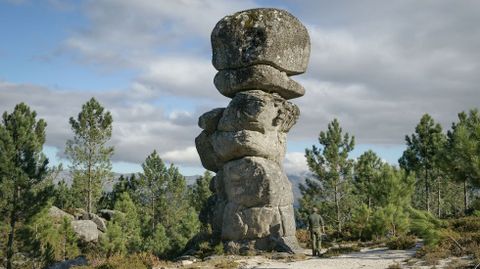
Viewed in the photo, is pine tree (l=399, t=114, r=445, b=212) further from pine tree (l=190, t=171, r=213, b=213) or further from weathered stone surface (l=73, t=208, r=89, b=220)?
weathered stone surface (l=73, t=208, r=89, b=220)

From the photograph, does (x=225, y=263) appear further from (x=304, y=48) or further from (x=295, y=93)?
(x=304, y=48)

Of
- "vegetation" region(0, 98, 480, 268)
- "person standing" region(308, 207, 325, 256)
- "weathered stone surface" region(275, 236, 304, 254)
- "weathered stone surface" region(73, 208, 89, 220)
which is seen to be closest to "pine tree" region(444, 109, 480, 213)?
"vegetation" region(0, 98, 480, 268)

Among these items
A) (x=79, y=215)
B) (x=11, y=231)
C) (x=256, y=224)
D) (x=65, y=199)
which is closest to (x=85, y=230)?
(x=79, y=215)

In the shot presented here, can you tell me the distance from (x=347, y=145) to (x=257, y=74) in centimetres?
2280

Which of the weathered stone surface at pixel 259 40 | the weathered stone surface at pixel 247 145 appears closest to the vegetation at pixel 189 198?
the weathered stone surface at pixel 247 145

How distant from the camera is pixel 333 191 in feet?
148

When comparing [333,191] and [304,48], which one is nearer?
[304,48]

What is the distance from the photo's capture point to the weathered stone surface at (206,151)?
1001 inches

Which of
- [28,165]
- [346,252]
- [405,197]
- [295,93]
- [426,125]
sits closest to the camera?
[346,252]

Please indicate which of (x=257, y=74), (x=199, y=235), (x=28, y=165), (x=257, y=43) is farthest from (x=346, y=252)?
(x=28, y=165)

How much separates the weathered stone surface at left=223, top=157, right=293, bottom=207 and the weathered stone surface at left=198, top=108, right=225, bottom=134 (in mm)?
2654

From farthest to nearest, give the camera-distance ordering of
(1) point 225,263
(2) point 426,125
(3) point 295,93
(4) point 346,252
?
1. (2) point 426,125
2. (3) point 295,93
3. (4) point 346,252
4. (1) point 225,263

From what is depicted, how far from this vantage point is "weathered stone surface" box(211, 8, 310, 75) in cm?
2294

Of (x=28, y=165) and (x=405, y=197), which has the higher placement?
(x=28, y=165)
